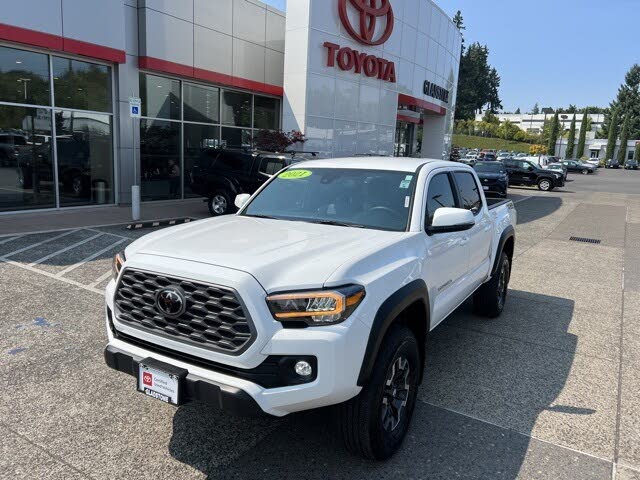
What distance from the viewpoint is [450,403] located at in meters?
3.76

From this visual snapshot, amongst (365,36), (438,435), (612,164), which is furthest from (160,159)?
(612,164)

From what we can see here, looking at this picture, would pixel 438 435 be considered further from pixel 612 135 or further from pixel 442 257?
pixel 612 135

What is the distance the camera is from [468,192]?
489 cm

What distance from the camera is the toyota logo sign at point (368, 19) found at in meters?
16.9

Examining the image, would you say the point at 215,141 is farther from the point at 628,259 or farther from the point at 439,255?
the point at 439,255

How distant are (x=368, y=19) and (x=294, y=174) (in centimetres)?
1560

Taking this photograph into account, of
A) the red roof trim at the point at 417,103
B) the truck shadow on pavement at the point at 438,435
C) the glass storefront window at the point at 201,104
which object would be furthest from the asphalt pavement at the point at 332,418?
the red roof trim at the point at 417,103

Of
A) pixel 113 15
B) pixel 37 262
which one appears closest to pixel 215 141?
pixel 113 15

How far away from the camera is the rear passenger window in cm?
466

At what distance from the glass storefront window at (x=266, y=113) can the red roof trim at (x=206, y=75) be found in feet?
1.85

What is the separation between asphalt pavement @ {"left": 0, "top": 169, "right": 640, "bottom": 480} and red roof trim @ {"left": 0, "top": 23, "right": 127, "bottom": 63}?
6.76m

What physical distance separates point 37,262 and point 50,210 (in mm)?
5462

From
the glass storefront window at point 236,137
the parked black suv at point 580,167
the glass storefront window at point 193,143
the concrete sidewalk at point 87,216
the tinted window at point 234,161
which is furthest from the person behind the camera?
the parked black suv at point 580,167

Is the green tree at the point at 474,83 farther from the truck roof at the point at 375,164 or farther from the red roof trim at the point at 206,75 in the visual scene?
the truck roof at the point at 375,164
